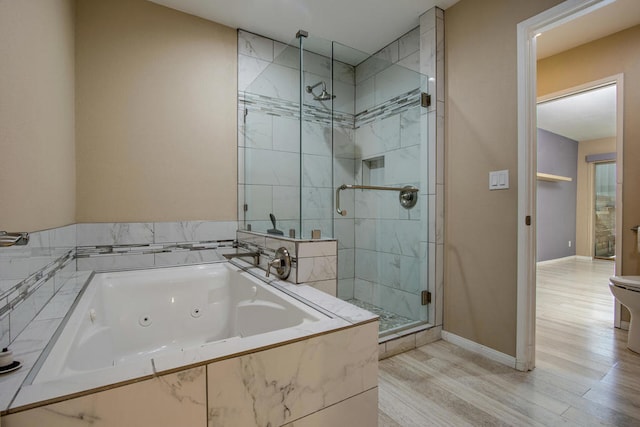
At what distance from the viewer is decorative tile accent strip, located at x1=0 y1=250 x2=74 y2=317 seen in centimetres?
97

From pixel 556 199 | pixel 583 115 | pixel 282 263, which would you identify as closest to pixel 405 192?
pixel 282 263

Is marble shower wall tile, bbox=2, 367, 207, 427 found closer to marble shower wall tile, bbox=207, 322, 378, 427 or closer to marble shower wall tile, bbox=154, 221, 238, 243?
marble shower wall tile, bbox=207, 322, 378, 427

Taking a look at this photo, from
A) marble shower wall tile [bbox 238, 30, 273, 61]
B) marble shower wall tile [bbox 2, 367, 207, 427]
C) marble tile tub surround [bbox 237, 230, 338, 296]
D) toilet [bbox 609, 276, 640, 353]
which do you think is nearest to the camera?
marble shower wall tile [bbox 2, 367, 207, 427]

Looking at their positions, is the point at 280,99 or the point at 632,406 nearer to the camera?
the point at 632,406

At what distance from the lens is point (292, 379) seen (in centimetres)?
97

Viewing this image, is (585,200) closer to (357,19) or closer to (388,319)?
(388,319)

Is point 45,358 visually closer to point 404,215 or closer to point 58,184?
point 58,184

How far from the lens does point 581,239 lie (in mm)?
5988

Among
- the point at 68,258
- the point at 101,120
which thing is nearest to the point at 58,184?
the point at 68,258

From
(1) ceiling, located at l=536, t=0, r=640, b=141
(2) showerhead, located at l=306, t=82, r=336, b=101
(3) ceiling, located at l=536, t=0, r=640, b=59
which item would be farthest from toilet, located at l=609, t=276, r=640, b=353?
(2) showerhead, located at l=306, t=82, r=336, b=101

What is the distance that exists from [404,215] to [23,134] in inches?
87.5

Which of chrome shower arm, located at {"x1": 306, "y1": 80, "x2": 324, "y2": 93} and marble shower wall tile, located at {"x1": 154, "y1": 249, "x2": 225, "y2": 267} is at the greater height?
chrome shower arm, located at {"x1": 306, "y1": 80, "x2": 324, "y2": 93}

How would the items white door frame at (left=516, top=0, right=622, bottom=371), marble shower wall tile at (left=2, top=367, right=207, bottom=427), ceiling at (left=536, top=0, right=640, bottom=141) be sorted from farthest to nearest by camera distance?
ceiling at (left=536, top=0, right=640, bottom=141) < white door frame at (left=516, top=0, right=622, bottom=371) < marble shower wall tile at (left=2, top=367, right=207, bottom=427)

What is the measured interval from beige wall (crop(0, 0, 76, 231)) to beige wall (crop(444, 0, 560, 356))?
2365mm
